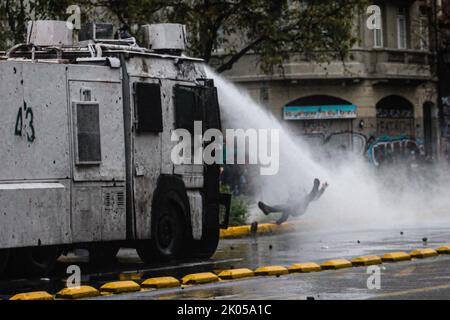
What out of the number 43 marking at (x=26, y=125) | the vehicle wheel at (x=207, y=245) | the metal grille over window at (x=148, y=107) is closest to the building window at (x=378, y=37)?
the vehicle wheel at (x=207, y=245)

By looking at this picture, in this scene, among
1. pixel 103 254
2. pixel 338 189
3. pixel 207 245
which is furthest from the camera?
pixel 338 189

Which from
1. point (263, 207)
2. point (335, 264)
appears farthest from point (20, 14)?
point (335, 264)

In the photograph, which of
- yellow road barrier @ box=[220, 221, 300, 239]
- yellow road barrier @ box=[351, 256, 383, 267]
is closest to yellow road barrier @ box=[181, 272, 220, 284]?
yellow road barrier @ box=[351, 256, 383, 267]

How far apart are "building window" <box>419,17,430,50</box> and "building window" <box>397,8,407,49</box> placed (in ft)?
2.28

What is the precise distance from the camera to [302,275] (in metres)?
15.6

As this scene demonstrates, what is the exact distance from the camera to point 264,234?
26047mm

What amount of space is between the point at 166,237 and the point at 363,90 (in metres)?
29.1

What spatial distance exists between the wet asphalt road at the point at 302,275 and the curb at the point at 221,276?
11.5 inches

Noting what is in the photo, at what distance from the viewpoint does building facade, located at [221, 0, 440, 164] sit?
45.8m

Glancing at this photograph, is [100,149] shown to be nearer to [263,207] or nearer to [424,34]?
[263,207]

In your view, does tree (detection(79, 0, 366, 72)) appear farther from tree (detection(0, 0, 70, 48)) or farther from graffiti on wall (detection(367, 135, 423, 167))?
graffiti on wall (detection(367, 135, 423, 167))

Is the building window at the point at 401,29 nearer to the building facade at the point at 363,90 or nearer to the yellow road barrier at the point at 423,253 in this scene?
the building facade at the point at 363,90

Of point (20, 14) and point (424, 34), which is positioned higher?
point (424, 34)
